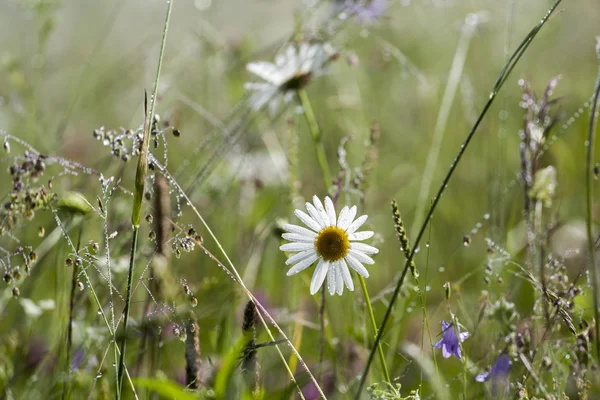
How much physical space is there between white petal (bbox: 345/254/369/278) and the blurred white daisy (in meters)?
0.56

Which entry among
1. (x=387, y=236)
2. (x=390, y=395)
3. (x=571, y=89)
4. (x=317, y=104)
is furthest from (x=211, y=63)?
(x=390, y=395)

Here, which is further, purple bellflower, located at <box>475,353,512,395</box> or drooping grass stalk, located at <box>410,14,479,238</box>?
drooping grass stalk, located at <box>410,14,479,238</box>

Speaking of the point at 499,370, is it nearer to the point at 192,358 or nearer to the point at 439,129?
the point at 192,358

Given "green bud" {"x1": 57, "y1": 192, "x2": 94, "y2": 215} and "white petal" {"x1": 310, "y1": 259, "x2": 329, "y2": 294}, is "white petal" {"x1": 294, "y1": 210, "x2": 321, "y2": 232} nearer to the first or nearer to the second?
"white petal" {"x1": 310, "y1": 259, "x2": 329, "y2": 294}

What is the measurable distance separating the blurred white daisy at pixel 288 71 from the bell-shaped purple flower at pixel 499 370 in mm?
671

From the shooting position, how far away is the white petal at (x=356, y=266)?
0.76m

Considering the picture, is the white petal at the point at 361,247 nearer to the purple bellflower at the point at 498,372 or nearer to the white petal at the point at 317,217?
the white petal at the point at 317,217

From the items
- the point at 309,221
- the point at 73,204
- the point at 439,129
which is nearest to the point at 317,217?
the point at 309,221

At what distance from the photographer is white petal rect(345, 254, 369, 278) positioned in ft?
2.49

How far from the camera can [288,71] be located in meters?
1.30

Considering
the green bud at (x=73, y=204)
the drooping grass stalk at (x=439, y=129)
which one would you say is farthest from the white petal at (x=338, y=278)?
the drooping grass stalk at (x=439, y=129)

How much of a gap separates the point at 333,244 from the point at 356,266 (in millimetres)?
42

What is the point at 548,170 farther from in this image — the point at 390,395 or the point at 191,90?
the point at 191,90

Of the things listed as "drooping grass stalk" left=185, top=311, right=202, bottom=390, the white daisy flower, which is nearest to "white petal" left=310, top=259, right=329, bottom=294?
the white daisy flower
